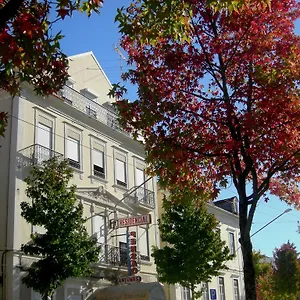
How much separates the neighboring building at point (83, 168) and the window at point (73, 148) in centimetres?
4

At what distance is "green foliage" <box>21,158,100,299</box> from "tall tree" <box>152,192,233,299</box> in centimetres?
750

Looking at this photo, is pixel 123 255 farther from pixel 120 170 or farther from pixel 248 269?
pixel 248 269

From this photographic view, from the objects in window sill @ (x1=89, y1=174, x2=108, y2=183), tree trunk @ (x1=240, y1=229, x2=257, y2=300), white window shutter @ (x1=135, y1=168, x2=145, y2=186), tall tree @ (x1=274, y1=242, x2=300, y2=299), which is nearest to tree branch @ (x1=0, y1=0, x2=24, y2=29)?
tree trunk @ (x1=240, y1=229, x2=257, y2=300)

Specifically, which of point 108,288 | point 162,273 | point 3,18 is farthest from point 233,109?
point 162,273

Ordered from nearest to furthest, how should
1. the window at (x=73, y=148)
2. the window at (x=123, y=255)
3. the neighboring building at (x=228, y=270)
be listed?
the window at (x=73, y=148) < the window at (x=123, y=255) < the neighboring building at (x=228, y=270)

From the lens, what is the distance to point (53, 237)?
18656 mm

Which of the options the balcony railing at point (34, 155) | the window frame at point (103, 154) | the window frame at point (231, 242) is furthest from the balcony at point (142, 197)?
the window frame at point (231, 242)

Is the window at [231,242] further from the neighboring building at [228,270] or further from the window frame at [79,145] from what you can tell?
the window frame at [79,145]

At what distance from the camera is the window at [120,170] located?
28.1 meters

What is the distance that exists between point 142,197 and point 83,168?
533 cm

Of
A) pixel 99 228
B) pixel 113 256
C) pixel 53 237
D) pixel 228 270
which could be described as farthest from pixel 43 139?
pixel 228 270

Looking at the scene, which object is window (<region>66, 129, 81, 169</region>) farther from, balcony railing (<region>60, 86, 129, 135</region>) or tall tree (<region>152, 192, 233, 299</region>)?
tall tree (<region>152, 192, 233, 299</region>)

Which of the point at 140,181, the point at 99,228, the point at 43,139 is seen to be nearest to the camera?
the point at 43,139

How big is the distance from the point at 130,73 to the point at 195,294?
17.8 metres
